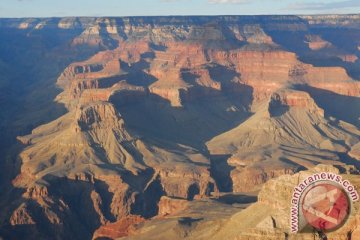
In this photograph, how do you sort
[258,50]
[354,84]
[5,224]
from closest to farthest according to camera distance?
[5,224] < [354,84] < [258,50]

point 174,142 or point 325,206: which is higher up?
point 325,206

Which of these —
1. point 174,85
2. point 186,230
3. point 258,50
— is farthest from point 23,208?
point 258,50

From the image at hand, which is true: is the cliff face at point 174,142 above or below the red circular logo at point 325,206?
below

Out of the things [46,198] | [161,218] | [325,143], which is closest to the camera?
[161,218]

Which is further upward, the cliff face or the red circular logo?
the red circular logo

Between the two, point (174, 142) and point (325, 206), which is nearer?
point (325, 206)

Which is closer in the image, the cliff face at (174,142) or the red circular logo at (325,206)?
the red circular logo at (325,206)

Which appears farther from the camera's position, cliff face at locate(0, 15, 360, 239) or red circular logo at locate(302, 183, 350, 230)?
cliff face at locate(0, 15, 360, 239)

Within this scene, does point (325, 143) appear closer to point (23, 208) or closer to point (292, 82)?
point (292, 82)
